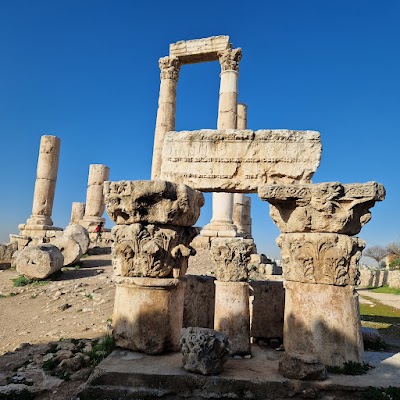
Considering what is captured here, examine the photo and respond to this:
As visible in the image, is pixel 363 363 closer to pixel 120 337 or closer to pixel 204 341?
pixel 204 341

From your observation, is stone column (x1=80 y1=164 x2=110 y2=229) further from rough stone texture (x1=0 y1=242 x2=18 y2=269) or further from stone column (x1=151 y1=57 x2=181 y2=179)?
stone column (x1=151 y1=57 x2=181 y2=179)

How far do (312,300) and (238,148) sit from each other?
2557mm

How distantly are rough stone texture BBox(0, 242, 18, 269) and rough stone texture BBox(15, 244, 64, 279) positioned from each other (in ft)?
11.4

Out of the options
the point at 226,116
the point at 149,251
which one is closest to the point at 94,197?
the point at 226,116

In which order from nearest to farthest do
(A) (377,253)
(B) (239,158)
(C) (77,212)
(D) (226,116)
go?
(B) (239,158) < (D) (226,116) < (C) (77,212) < (A) (377,253)

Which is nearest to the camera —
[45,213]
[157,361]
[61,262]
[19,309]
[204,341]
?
[204,341]

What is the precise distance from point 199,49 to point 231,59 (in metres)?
1.71

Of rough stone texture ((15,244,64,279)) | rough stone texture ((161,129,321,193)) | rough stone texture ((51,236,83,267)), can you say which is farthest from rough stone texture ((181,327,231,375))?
rough stone texture ((51,236,83,267))

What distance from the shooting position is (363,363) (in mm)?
4480

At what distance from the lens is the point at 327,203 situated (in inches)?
179

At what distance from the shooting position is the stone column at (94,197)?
63.7 ft

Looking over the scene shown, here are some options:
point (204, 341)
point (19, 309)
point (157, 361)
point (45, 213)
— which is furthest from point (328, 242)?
point (45, 213)

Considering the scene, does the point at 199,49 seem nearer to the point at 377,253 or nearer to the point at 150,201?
the point at 150,201

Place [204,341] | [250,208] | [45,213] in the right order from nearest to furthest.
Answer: [204,341]
[45,213]
[250,208]
